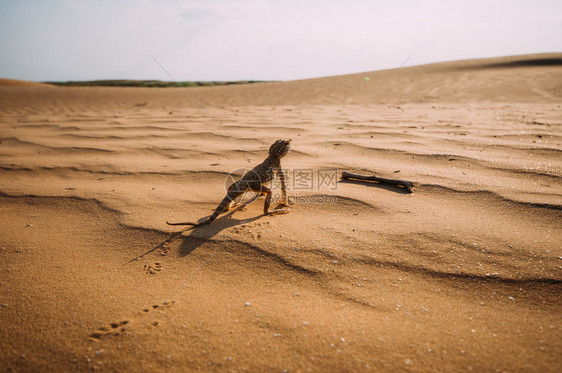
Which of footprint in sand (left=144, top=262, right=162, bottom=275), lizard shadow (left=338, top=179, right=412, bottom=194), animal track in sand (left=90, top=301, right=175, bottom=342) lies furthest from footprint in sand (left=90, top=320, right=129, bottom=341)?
lizard shadow (left=338, top=179, right=412, bottom=194)

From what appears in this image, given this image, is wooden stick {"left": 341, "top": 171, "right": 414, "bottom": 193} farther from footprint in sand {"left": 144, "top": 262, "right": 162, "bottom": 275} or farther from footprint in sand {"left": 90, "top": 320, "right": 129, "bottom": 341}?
footprint in sand {"left": 90, "top": 320, "right": 129, "bottom": 341}

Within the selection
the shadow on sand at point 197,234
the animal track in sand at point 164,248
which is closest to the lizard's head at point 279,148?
the shadow on sand at point 197,234

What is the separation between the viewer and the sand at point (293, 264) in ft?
3.98

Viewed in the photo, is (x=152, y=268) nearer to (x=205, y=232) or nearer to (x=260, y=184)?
(x=205, y=232)

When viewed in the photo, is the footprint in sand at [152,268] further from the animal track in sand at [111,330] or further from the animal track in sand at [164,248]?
the animal track in sand at [111,330]

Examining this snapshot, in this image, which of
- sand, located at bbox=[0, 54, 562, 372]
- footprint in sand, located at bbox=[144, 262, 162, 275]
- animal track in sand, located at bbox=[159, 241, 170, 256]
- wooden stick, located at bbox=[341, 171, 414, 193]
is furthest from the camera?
wooden stick, located at bbox=[341, 171, 414, 193]

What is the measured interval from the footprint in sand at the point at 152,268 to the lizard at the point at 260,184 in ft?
1.23

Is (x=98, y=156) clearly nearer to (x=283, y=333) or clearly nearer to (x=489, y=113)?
(x=283, y=333)

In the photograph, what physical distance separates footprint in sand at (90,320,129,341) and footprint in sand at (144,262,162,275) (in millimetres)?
362

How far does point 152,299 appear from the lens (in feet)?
4.89

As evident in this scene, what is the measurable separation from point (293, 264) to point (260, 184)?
987 mm

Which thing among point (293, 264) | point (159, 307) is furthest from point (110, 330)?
point (293, 264)

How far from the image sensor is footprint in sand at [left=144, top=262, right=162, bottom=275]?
169 centimetres

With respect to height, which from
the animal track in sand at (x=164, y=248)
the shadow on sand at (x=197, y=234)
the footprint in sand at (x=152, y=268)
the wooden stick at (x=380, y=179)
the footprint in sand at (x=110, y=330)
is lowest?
the footprint in sand at (x=110, y=330)
